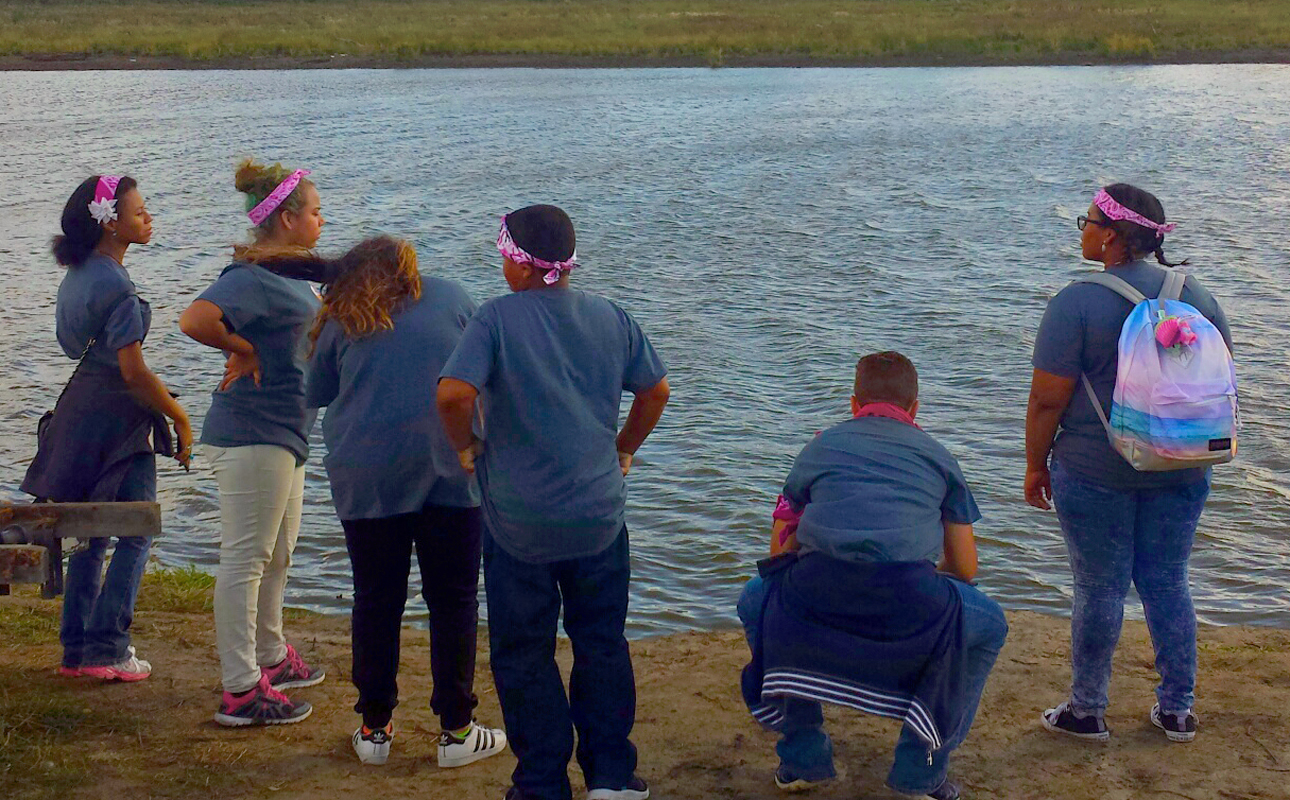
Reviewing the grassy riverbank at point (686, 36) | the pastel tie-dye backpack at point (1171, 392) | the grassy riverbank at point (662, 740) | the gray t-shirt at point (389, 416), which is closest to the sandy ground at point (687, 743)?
the grassy riverbank at point (662, 740)

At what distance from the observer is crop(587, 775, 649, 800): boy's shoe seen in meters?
4.65

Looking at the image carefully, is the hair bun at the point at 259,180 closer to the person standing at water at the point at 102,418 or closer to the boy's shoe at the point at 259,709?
the person standing at water at the point at 102,418

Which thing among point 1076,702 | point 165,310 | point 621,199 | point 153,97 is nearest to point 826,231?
point 621,199

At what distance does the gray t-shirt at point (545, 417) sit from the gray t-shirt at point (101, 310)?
1528 mm

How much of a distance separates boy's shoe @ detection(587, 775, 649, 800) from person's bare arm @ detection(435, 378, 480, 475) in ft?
3.67

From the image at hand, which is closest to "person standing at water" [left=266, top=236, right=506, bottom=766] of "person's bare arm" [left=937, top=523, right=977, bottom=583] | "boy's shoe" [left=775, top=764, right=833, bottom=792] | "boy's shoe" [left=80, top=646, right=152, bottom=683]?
"boy's shoe" [left=775, top=764, right=833, bottom=792]

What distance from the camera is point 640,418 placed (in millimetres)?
4730

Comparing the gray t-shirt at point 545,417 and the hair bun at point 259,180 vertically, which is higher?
the hair bun at point 259,180

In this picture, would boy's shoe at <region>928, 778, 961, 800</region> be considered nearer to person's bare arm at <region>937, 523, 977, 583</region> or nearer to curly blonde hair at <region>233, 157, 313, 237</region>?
person's bare arm at <region>937, 523, 977, 583</region>

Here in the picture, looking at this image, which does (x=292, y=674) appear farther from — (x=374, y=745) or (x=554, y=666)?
(x=554, y=666)

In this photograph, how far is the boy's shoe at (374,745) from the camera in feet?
16.5

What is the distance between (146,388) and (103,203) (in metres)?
0.70

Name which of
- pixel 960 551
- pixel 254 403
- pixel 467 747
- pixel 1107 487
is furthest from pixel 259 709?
pixel 1107 487

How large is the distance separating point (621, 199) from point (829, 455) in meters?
18.2
